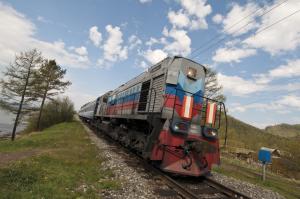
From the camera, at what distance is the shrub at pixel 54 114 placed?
3588 centimetres

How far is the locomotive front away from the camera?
7.58 metres

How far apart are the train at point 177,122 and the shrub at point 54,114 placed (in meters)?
27.2

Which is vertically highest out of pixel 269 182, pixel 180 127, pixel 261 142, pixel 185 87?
pixel 185 87

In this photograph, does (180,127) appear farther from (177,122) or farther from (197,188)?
(197,188)

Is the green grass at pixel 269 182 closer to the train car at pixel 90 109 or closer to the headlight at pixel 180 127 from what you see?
the headlight at pixel 180 127

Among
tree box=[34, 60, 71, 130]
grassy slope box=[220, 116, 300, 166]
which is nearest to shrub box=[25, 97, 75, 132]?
tree box=[34, 60, 71, 130]

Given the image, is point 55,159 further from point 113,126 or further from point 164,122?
point 113,126

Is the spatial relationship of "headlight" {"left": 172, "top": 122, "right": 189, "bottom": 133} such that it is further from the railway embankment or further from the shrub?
the shrub

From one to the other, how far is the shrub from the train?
27.2 m

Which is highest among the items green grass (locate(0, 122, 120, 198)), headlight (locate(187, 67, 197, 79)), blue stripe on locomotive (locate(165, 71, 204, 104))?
headlight (locate(187, 67, 197, 79))

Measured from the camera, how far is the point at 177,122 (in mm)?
7801

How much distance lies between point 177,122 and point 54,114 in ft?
110

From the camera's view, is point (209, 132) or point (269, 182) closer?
point (209, 132)

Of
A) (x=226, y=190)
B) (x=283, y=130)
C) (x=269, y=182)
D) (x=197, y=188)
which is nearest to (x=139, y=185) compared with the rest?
(x=197, y=188)
